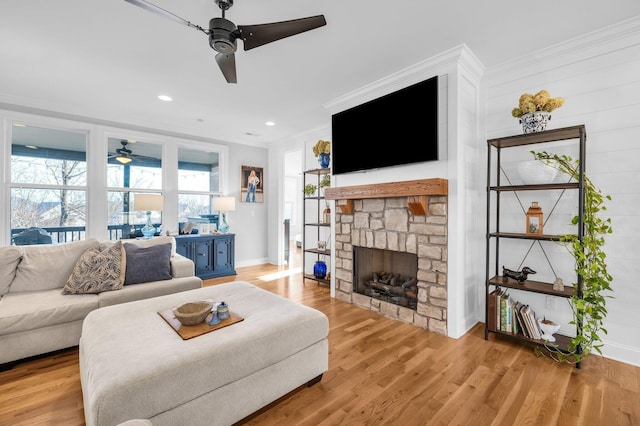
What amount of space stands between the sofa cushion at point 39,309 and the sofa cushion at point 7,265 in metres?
0.09

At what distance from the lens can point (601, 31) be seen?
2.39 meters

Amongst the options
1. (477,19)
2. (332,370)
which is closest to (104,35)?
(477,19)

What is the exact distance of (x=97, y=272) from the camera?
2795 mm

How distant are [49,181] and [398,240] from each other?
16.1 feet

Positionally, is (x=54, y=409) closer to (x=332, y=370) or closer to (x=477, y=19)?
(x=332, y=370)

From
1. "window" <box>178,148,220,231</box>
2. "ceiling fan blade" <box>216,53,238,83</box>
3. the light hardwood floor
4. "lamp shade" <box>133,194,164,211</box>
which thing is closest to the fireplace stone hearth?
the light hardwood floor

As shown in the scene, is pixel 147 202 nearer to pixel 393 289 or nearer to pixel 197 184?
pixel 197 184

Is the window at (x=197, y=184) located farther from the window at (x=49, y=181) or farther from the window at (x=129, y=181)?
the window at (x=49, y=181)

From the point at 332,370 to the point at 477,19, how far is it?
294 cm

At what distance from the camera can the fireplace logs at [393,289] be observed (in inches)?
129

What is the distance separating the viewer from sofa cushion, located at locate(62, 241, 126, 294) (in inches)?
106

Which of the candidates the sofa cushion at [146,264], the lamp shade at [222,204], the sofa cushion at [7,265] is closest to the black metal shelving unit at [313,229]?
the lamp shade at [222,204]

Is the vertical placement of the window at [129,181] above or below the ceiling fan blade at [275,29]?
below

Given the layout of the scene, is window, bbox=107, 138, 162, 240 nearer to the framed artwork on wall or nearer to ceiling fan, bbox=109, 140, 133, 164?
ceiling fan, bbox=109, 140, 133, 164
